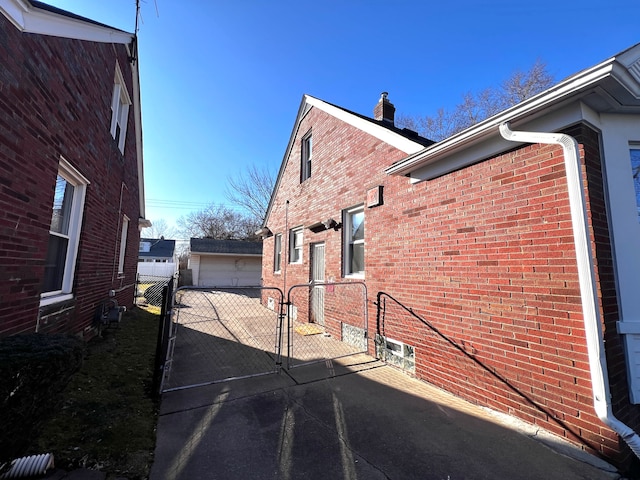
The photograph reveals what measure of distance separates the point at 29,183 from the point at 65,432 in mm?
2500

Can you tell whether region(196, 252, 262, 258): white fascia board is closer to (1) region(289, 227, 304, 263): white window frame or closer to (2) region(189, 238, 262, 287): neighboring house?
(2) region(189, 238, 262, 287): neighboring house

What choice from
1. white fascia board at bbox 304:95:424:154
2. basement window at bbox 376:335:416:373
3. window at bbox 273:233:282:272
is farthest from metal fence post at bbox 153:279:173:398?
window at bbox 273:233:282:272

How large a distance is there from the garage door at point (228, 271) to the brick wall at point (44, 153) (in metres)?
16.0

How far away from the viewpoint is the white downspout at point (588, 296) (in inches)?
97.4

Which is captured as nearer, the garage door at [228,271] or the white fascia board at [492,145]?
the white fascia board at [492,145]

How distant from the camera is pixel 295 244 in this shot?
31.8 feet

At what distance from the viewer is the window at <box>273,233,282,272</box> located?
35.2 ft

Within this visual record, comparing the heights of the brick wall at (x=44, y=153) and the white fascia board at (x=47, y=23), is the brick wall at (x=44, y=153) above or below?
below

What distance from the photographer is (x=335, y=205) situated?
7113 millimetres

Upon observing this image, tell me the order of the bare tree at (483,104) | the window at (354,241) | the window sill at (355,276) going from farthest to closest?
the bare tree at (483,104)
the window at (354,241)
the window sill at (355,276)

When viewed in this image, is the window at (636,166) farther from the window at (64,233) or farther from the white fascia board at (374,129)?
the window at (64,233)

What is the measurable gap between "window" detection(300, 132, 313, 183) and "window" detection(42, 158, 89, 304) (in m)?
5.78

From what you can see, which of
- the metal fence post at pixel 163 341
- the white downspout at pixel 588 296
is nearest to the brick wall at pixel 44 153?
the metal fence post at pixel 163 341

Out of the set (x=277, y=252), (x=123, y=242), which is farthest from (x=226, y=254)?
(x=123, y=242)
